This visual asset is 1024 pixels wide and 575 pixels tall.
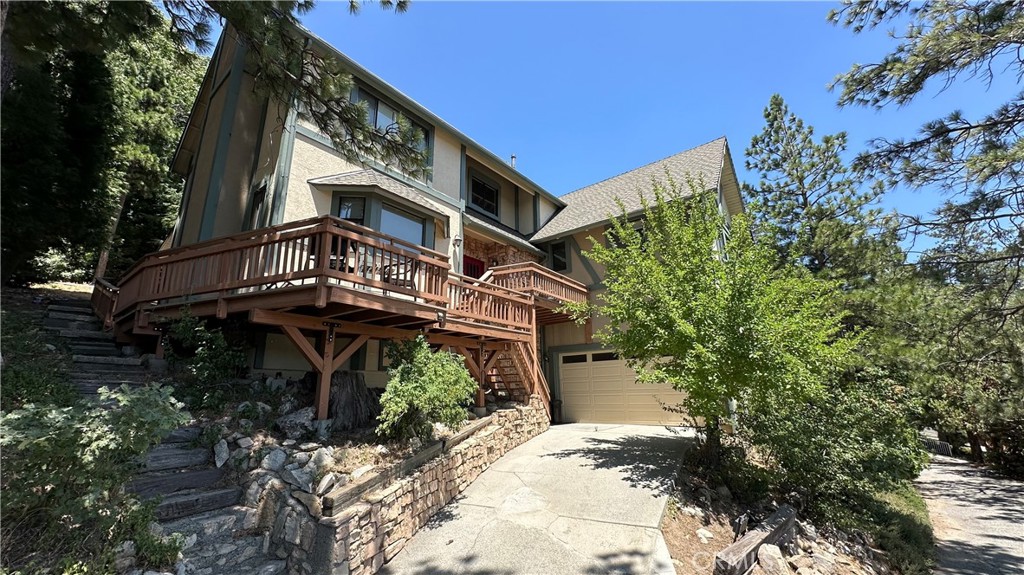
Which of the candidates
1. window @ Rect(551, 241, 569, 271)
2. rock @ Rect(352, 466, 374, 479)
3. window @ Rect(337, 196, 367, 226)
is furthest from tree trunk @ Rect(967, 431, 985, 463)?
window @ Rect(337, 196, 367, 226)

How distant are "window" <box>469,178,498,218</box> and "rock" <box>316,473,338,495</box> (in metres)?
10.2

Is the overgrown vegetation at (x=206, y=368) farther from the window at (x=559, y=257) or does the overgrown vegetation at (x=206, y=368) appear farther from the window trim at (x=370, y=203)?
the window at (x=559, y=257)

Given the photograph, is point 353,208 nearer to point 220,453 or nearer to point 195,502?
point 220,453

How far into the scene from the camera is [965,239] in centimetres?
722

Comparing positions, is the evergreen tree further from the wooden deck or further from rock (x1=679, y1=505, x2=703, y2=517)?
the wooden deck

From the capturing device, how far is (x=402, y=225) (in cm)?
1026

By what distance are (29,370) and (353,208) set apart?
575 cm

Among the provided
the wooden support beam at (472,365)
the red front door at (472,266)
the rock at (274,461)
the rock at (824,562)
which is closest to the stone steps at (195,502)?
the rock at (274,461)

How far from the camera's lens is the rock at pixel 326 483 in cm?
502

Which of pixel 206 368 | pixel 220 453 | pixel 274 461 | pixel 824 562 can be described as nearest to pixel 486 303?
pixel 274 461

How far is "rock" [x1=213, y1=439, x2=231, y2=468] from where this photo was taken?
571 centimetres

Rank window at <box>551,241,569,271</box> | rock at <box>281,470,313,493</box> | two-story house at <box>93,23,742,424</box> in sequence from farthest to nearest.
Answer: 1. window at <box>551,241,569,271</box>
2. two-story house at <box>93,23,742,424</box>
3. rock at <box>281,470,313,493</box>

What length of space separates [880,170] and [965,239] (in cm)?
192

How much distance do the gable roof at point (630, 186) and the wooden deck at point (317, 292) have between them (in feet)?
20.1
